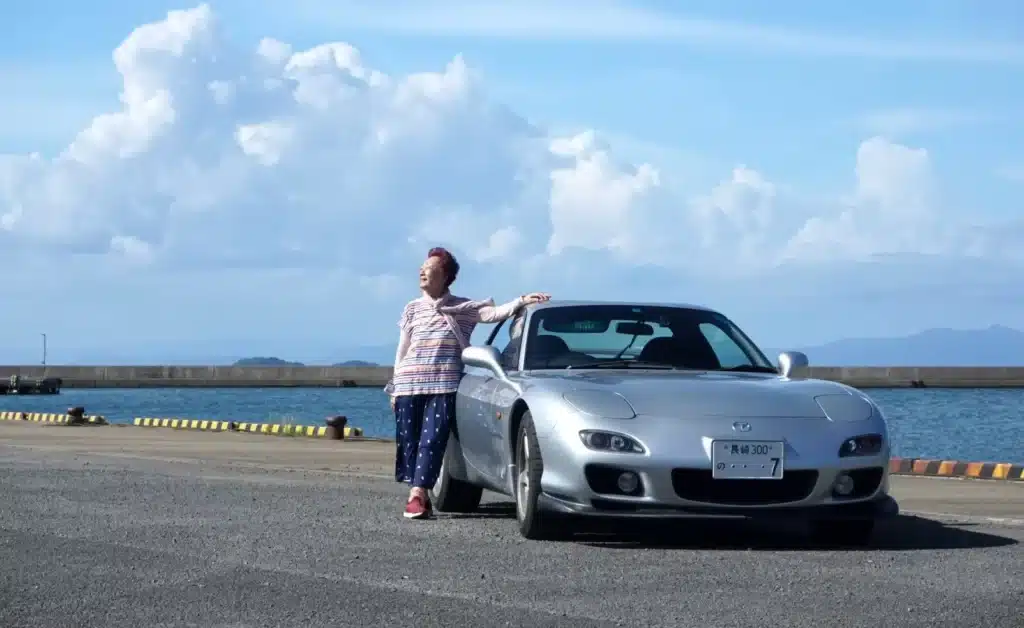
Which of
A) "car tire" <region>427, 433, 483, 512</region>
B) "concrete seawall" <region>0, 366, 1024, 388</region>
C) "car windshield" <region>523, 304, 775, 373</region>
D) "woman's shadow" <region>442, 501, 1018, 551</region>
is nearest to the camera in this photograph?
"woman's shadow" <region>442, 501, 1018, 551</region>

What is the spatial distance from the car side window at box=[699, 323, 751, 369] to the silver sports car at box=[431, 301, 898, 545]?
0.31 metres

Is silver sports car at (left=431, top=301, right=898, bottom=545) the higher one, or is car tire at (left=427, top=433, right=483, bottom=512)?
silver sports car at (left=431, top=301, right=898, bottom=545)

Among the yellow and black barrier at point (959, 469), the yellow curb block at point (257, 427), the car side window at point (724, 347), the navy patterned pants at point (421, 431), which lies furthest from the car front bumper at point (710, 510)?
the yellow curb block at point (257, 427)

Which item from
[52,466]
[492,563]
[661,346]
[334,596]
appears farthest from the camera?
[52,466]

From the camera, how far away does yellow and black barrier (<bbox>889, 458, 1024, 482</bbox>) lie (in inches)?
685

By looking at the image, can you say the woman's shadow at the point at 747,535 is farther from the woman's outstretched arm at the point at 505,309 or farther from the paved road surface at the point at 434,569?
the woman's outstretched arm at the point at 505,309

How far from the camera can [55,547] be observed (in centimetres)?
880

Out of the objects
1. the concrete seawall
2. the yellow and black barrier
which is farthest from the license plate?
the concrete seawall

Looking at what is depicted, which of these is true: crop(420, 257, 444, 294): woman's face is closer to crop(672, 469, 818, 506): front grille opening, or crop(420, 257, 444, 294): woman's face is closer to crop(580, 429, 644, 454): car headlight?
crop(580, 429, 644, 454): car headlight

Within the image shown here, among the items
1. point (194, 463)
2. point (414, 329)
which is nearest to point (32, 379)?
point (194, 463)

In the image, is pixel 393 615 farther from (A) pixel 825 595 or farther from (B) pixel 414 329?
(B) pixel 414 329

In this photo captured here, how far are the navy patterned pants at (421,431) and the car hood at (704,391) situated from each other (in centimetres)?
131

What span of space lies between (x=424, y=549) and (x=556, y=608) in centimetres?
223

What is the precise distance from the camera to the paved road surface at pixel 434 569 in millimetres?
6602
